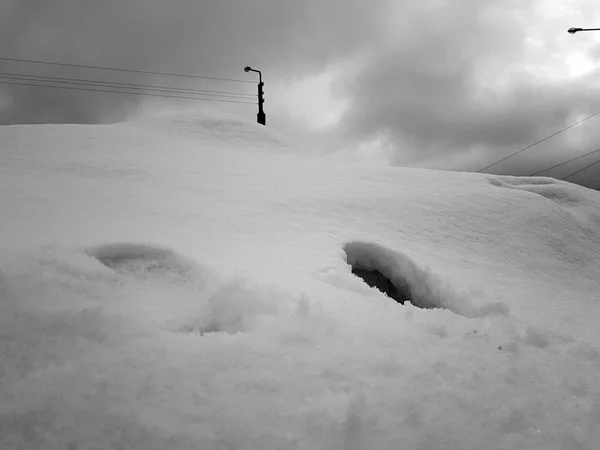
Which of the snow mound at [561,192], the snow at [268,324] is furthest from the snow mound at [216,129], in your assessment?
the snow mound at [561,192]

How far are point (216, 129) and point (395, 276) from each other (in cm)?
787

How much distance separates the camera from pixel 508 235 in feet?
20.3

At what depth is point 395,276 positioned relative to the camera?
4.71m

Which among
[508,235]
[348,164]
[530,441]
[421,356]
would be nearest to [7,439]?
[421,356]

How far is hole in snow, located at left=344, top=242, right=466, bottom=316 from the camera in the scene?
418cm

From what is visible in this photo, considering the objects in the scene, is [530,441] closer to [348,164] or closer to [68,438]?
[68,438]

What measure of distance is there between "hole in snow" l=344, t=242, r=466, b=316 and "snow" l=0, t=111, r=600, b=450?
28 millimetres

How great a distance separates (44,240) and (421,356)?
319 cm

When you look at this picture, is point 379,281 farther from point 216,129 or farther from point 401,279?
point 216,129

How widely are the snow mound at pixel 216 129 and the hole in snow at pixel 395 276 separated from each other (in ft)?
20.5

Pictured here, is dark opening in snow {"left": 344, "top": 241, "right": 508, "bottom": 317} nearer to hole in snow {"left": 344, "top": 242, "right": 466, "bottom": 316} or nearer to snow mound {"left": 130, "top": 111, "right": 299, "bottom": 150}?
hole in snow {"left": 344, "top": 242, "right": 466, "bottom": 316}

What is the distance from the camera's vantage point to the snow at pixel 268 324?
179cm

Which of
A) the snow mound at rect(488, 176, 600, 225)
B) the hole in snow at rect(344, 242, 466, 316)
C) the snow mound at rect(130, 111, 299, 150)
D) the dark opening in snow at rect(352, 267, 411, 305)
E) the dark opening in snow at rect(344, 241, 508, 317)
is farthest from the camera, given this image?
the snow mound at rect(130, 111, 299, 150)

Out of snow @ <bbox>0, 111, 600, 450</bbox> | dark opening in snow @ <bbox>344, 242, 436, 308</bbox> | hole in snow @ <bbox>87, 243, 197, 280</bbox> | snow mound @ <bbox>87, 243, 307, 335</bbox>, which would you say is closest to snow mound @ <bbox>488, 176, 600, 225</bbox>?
snow @ <bbox>0, 111, 600, 450</bbox>
